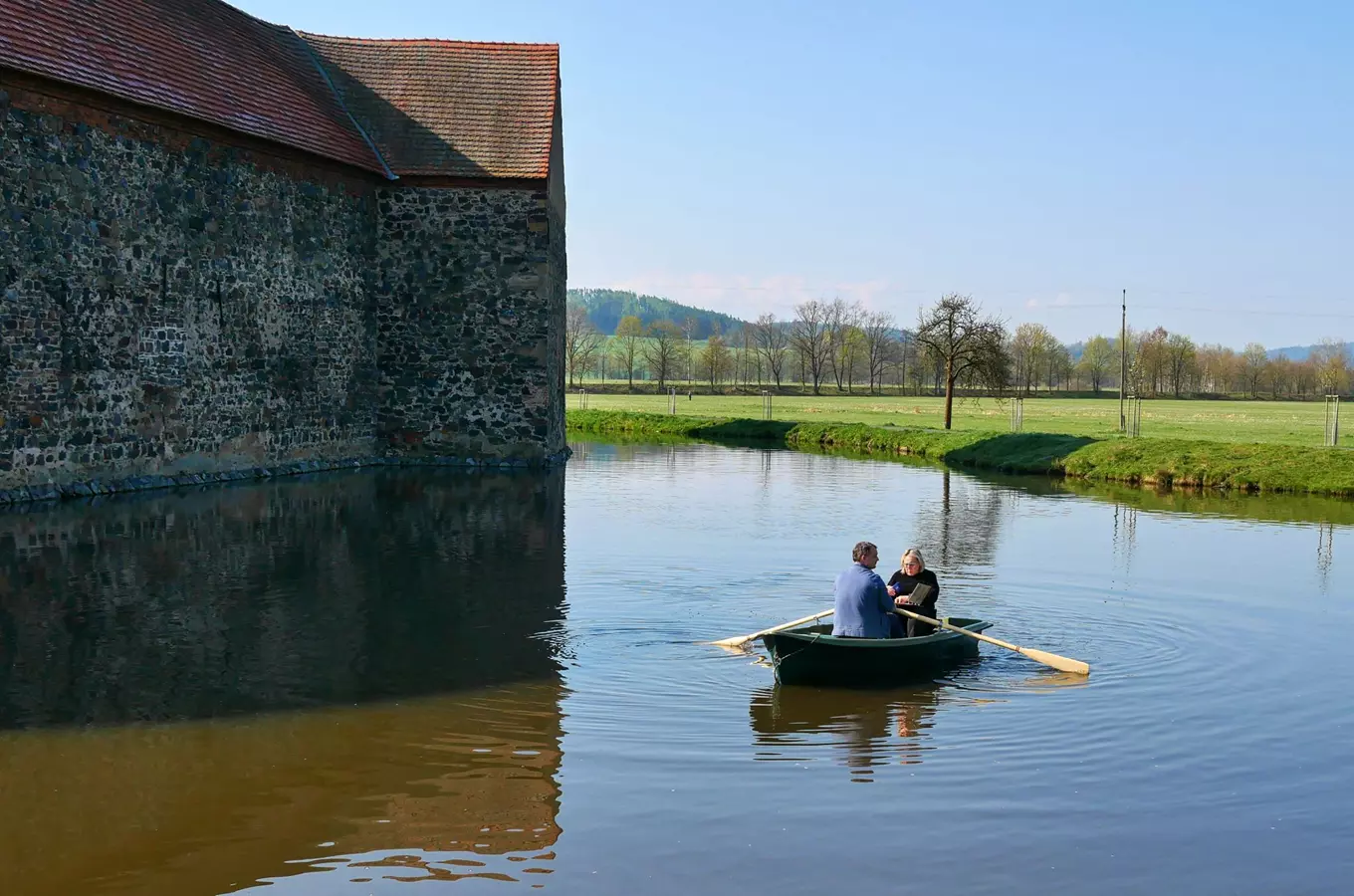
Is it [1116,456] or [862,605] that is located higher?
[1116,456]

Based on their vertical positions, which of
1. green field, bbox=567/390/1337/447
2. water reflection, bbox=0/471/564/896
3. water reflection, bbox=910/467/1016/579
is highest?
green field, bbox=567/390/1337/447

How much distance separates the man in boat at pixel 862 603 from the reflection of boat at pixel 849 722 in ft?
1.83

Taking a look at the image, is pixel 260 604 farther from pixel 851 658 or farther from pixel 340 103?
pixel 340 103

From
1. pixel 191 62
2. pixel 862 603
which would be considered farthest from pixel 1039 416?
pixel 862 603

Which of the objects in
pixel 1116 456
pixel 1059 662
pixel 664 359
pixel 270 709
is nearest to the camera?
pixel 270 709

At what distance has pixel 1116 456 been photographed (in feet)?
111

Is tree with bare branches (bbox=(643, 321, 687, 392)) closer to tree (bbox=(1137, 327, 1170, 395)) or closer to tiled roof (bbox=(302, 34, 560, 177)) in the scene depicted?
tree (bbox=(1137, 327, 1170, 395))

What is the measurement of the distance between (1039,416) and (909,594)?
5658 cm

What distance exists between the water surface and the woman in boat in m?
0.74

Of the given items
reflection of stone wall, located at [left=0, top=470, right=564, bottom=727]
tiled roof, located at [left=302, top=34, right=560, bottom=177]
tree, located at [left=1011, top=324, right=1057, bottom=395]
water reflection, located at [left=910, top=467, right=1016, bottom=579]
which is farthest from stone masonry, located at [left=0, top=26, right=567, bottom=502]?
tree, located at [left=1011, top=324, right=1057, bottom=395]

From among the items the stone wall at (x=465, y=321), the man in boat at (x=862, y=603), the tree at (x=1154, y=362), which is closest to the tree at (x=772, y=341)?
the tree at (x=1154, y=362)

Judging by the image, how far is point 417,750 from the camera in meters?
8.64

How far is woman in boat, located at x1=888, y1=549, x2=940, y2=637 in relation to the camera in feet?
38.5

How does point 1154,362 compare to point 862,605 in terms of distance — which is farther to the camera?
point 1154,362
